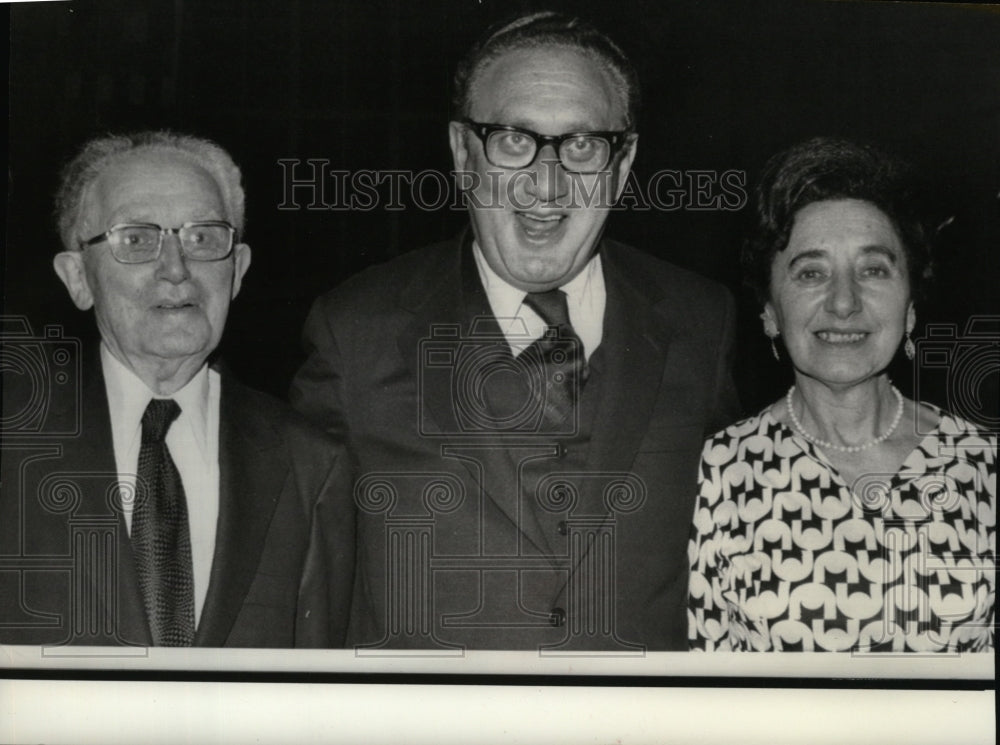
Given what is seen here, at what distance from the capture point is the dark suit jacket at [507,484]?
7.41ft

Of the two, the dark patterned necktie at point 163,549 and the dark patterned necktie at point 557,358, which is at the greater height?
the dark patterned necktie at point 557,358

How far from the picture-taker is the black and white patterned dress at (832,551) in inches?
89.0

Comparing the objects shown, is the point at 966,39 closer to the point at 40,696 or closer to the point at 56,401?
the point at 56,401

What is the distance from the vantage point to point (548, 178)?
2275 millimetres

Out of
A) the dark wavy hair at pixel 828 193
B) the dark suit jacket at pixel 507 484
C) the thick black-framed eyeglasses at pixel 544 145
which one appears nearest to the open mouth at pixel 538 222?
the thick black-framed eyeglasses at pixel 544 145

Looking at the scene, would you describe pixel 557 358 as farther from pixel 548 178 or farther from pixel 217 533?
pixel 217 533

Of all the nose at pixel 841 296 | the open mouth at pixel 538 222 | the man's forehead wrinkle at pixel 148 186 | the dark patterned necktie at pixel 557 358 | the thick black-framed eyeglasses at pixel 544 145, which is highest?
the thick black-framed eyeglasses at pixel 544 145

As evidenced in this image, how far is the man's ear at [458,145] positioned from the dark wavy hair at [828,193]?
66cm

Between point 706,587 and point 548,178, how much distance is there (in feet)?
3.16

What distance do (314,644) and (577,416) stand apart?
2.51 ft

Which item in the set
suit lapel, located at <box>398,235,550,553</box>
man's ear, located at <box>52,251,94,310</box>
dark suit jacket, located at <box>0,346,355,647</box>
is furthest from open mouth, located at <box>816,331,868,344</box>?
man's ear, located at <box>52,251,94,310</box>

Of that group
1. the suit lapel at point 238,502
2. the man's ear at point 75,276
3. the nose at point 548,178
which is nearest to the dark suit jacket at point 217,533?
the suit lapel at point 238,502

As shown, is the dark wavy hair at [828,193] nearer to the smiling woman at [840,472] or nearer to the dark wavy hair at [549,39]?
the smiling woman at [840,472]

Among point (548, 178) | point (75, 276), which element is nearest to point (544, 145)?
point (548, 178)
